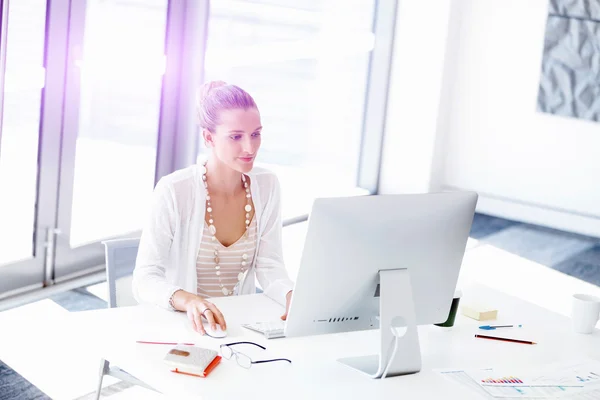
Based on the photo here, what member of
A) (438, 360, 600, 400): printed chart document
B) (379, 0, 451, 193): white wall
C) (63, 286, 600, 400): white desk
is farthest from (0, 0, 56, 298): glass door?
(379, 0, 451, 193): white wall

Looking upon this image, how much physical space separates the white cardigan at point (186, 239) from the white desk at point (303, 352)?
0.15m

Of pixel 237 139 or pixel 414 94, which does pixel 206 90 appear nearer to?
pixel 237 139

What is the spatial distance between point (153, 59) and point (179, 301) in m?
2.77

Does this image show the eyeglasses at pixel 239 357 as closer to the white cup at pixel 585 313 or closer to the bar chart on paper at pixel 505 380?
the bar chart on paper at pixel 505 380

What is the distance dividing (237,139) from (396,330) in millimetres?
886

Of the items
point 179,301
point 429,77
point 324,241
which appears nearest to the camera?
point 324,241

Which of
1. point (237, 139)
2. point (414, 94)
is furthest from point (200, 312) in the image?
point (414, 94)

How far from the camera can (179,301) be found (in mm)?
2287

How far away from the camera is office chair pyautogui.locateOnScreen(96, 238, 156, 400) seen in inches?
96.7

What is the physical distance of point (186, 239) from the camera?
2.64 metres

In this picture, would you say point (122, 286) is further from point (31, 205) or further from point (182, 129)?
point (182, 129)

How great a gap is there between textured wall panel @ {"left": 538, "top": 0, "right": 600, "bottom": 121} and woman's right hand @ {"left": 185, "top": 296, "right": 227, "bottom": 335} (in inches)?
189

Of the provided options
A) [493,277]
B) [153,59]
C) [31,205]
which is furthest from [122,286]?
[493,277]

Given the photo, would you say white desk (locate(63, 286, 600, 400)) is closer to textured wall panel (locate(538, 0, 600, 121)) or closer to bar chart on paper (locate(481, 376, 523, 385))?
bar chart on paper (locate(481, 376, 523, 385))
